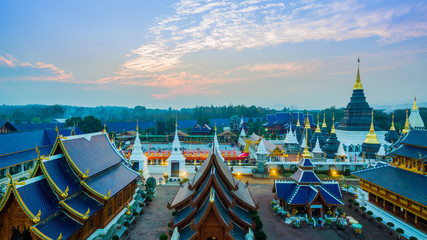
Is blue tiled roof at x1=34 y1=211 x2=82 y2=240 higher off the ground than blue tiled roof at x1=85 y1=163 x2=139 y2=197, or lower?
lower

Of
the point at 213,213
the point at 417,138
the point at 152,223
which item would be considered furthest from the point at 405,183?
the point at 152,223

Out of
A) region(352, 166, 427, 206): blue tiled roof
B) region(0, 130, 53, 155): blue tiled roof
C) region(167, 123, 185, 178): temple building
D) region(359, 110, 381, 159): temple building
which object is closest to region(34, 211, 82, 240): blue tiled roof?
region(167, 123, 185, 178): temple building

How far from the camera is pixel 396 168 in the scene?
20.5m

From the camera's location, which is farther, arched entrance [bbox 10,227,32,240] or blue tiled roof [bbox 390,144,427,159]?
blue tiled roof [bbox 390,144,427,159]

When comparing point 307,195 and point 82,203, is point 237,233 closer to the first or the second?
point 82,203

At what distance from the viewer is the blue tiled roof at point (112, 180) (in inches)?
619

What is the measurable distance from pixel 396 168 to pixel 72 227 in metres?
25.7

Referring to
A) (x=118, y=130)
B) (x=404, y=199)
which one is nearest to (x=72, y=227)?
(x=404, y=199)

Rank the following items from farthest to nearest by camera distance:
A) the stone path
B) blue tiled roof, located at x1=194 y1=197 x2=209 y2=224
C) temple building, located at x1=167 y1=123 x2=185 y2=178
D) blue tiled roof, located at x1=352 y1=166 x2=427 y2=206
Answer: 1. temple building, located at x1=167 y1=123 x2=185 y2=178
2. the stone path
3. blue tiled roof, located at x1=352 y1=166 x2=427 y2=206
4. blue tiled roof, located at x1=194 y1=197 x2=209 y2=224

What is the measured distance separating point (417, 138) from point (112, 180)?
2527 centimetres

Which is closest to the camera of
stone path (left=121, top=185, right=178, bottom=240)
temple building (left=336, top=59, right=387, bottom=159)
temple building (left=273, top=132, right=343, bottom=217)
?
stone path (left=121, top=185, right=178, bottom=240)

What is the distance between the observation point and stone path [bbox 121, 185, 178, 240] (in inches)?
643

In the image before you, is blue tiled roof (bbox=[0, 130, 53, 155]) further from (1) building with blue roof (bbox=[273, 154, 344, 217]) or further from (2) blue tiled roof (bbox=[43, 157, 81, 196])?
(1) building with blue roof (bbox=[273, 154, 344, 217])

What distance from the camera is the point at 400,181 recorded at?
18.3 m
